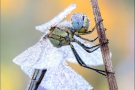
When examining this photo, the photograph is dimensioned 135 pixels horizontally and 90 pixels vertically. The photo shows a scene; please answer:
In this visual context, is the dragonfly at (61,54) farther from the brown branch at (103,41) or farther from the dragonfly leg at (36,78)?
the brown branch at (103,41)

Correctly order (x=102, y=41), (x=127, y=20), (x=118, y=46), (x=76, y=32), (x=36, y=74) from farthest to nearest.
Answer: (x=127, y=20)
(x=118, y=46)
(x=36, y=74)
(x=76, y=32)
(x=102, y=41)

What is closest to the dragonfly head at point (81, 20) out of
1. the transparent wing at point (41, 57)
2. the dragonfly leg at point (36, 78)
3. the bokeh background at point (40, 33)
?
the transparent wing at point (41, 57)

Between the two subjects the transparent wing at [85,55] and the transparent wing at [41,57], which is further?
the transparent wing at [85,55]

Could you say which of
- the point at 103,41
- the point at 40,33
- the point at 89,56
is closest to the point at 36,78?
the point at 89,56

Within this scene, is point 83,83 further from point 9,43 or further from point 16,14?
point 16,14

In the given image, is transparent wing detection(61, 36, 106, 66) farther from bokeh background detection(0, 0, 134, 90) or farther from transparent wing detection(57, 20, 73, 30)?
bokeh background detection(0, 0, 134, 90)

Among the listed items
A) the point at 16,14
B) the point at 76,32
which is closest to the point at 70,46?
the point at 76,32
